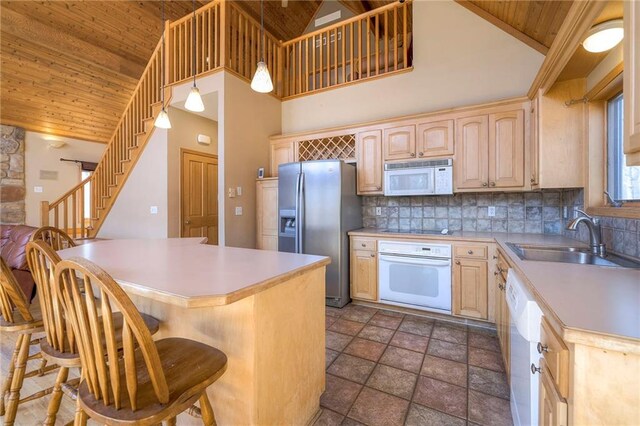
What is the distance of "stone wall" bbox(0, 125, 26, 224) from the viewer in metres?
5.33

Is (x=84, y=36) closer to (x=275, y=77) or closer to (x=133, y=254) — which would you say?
(x=275, y=77)

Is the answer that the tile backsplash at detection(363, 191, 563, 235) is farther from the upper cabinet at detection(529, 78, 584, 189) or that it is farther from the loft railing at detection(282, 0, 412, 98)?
the loft railing at detection(282, 0, 412, 98)

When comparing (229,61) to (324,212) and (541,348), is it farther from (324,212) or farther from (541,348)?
(541,348)

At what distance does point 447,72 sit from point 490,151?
1283mm

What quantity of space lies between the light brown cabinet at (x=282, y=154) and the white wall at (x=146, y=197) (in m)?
1.53

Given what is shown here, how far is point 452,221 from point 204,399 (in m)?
3.12

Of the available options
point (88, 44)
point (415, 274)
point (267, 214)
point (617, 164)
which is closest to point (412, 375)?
point (415, 274)

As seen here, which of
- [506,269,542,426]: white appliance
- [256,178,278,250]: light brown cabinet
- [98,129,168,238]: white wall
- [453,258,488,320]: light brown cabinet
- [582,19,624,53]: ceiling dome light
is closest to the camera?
[506,269,542,426]: white appliance

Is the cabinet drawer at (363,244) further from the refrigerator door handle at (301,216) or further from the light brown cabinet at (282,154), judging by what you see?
the light brown cabinet at (282,154)

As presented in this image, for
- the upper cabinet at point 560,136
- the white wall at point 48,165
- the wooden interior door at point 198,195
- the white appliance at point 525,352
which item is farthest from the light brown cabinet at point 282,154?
the white wall at point 48,165

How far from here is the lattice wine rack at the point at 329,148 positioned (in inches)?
151

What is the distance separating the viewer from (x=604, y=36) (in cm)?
147

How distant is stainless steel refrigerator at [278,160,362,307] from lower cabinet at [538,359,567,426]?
234 cm

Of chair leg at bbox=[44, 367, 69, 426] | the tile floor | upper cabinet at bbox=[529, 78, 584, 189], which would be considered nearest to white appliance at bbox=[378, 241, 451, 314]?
the tile floor
